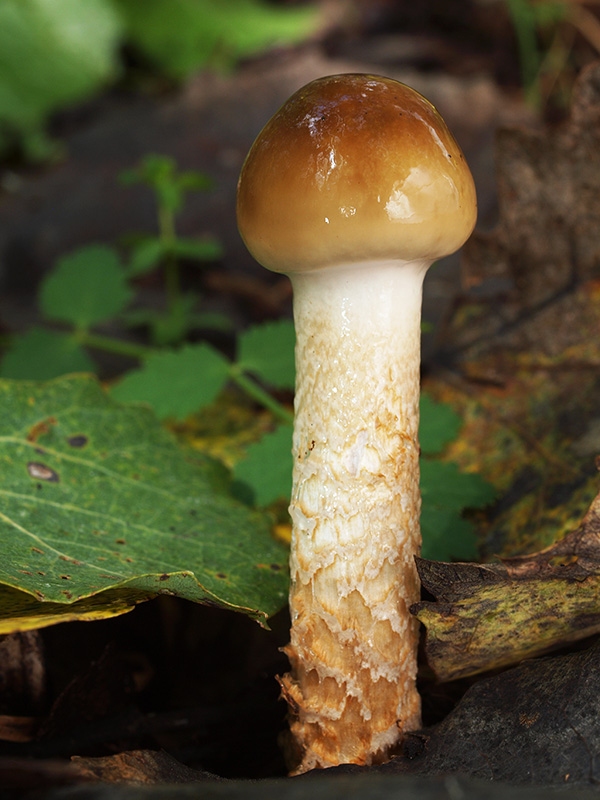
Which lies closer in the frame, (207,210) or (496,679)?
(496,679)

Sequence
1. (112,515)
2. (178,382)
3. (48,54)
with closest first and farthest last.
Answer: (112,515)
(178,382)
(48,54)

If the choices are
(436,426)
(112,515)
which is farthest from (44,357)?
(436,426)

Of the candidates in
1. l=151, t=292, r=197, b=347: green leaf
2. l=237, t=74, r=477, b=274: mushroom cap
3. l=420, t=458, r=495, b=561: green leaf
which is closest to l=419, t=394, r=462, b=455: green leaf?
l=420, t=458, r=495, b=561: green leaf

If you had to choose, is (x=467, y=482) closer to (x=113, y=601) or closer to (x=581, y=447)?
(x=581, y=447)

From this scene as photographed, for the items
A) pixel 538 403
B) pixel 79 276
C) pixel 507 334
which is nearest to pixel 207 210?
pixel 79 276

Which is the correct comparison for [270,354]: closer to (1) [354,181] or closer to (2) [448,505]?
(2) [448,505]

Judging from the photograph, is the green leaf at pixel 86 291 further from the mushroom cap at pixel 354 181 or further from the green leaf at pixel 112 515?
the mushroom cap at pixel 354 181

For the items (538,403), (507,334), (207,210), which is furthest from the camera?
(207,210)
